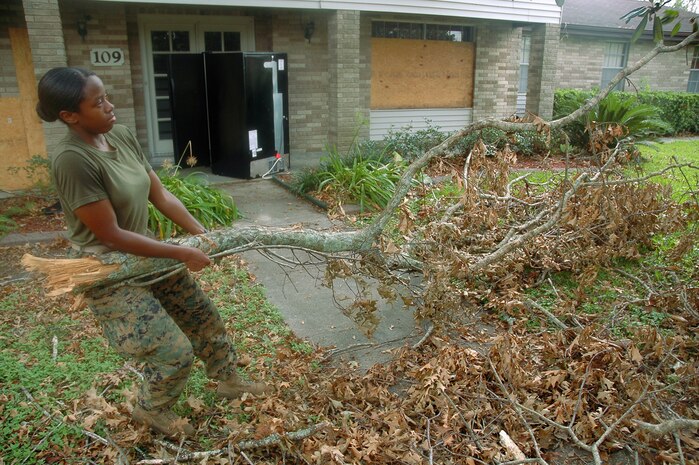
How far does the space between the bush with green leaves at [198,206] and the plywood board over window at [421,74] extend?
5.80 meters

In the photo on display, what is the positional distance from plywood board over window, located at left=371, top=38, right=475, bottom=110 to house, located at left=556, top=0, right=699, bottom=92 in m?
5.58

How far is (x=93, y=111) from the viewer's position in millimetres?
2512

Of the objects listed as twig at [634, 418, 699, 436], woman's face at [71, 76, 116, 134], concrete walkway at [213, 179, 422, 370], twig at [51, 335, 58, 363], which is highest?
woman's face at [71, 76, 116, 134]

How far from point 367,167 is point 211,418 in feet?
20.4

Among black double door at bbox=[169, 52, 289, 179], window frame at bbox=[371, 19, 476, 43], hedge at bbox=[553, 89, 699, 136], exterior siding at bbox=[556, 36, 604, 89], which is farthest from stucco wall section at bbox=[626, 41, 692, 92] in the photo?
black double door at bbox=[169, 52, 289, 179]

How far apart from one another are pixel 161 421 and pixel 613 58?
1955 centimetres

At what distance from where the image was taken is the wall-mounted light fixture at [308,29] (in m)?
10.9

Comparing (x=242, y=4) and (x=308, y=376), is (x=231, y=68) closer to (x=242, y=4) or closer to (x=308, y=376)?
(x=242, y=4)

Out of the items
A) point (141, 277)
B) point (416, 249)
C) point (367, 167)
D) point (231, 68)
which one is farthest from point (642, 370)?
point (231, 68)

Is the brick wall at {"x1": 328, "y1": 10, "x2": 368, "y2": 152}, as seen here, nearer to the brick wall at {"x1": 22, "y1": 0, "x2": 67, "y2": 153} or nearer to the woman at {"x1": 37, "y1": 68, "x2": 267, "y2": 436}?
the brick wall at {"x1": 22, "y1": 0, "x2": 67, "y2": 153}

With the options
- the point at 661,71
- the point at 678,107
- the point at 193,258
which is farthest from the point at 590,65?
the point at 193,258

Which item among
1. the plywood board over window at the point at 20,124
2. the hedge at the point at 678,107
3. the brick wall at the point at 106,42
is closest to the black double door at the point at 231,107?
the brick wall at the point at 106,42

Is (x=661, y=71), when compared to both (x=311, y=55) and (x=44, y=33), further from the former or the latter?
(x=44, y=33)

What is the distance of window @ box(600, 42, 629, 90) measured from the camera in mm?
18359
